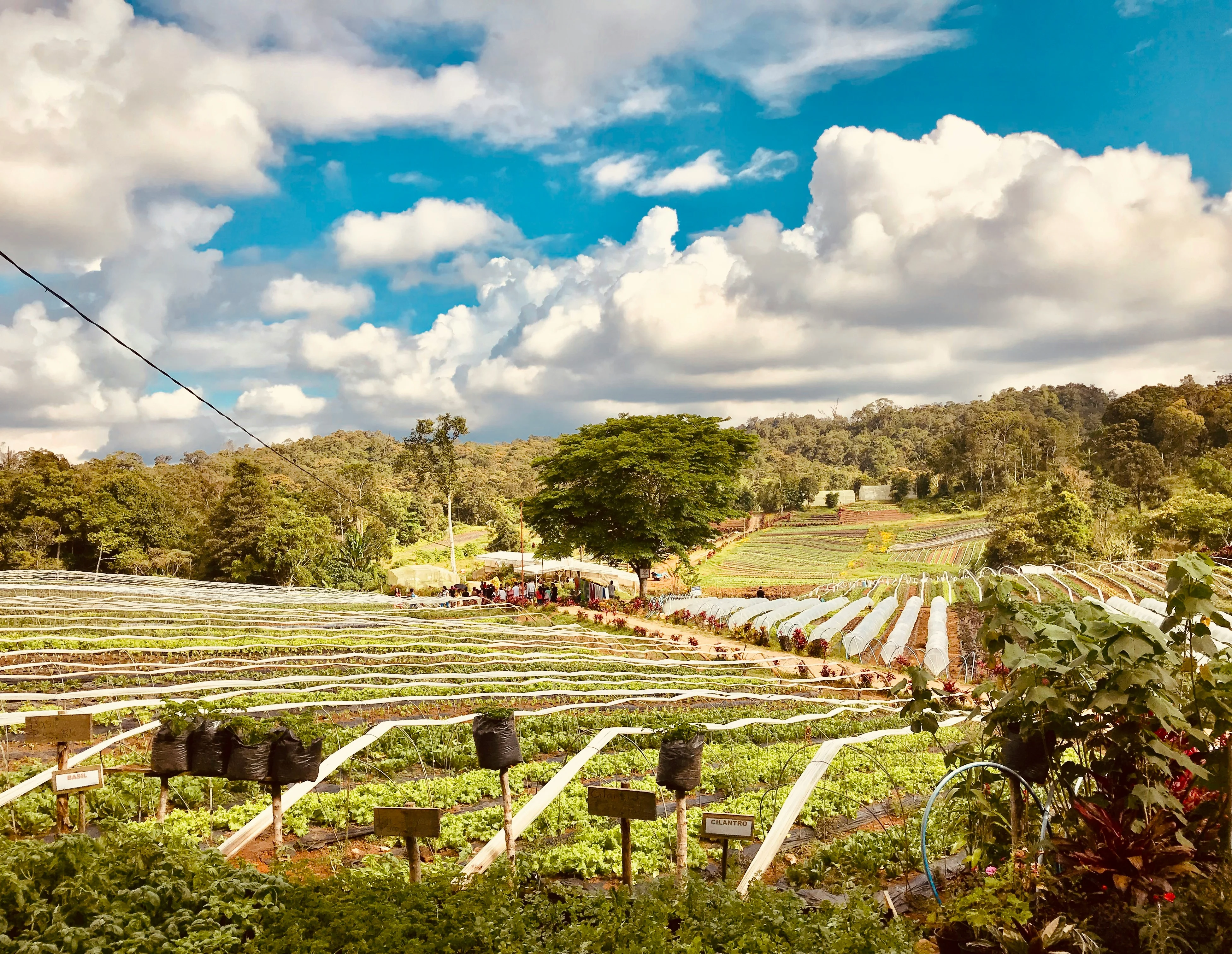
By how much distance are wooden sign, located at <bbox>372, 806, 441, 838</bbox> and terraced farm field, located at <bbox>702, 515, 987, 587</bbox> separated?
44481 mm

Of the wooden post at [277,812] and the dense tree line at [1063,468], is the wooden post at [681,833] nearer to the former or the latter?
the wooden post at [277,812]

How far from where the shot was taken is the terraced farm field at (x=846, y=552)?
182 ft

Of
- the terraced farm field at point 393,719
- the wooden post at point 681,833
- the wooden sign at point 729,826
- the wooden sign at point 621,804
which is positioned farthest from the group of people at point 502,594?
the wooden sign at point 729,826

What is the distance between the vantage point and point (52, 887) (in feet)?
12.9

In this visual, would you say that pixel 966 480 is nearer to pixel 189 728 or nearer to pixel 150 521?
pixel 150 521

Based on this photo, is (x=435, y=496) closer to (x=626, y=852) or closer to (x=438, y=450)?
(x=438, y=450)

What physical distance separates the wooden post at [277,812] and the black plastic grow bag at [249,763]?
111 mm

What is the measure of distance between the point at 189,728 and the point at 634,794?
3242 mm

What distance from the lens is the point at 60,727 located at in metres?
5.66

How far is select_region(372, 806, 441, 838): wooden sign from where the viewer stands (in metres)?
4.48

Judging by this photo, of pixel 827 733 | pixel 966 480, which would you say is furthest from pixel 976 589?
pixel 966 480

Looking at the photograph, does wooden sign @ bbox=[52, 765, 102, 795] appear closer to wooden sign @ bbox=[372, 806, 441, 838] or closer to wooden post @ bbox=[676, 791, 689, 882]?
wooden sign @ bbox=[372, 806, 441, 838]

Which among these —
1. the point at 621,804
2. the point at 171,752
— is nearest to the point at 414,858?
the point at 621,804

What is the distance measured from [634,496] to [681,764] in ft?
96.8
